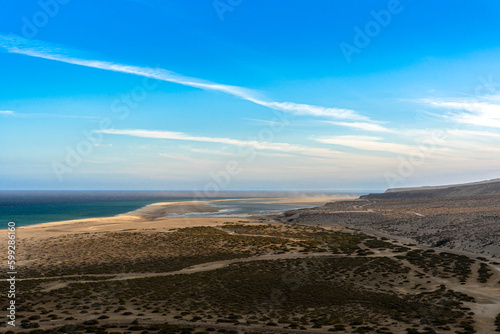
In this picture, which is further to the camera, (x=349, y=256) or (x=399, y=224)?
(x=399, y=224)

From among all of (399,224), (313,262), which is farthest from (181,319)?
(399,224)

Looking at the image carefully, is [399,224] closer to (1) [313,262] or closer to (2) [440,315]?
(1) [313,262]

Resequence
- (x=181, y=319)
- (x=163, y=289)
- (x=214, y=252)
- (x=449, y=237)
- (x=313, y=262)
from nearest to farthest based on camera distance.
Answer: (x=181, y=319) < (x=163, y=289) < (x=313, y=262) < (x=214, y=252) < (x=449, y=237)
